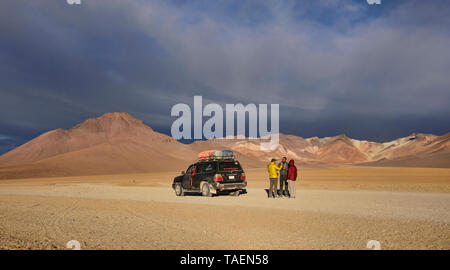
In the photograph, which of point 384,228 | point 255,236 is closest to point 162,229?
point 255,236

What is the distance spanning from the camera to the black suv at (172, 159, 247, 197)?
2031 cm

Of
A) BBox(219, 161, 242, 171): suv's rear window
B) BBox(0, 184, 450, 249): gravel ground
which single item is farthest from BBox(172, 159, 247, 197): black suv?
BBox(0, 184, 450, 249): gravel ground

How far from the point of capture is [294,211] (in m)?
13.9

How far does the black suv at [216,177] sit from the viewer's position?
20.3 meters

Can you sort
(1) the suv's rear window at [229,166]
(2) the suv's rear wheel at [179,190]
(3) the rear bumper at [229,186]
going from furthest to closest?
(2) the suv's rear wheel at [179,190]
(1) the suv's rear window at [229,166]
(3) the rear bumper at [229,186]

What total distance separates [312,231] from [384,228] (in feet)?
6.84

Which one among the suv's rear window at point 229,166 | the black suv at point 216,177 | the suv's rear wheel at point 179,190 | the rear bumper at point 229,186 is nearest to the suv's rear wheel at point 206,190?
the black suv at point 216,177

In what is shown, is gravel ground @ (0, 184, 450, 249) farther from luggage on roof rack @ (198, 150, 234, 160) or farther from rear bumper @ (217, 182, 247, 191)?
luggage on roof rack @ (198, 150, 234, 160)

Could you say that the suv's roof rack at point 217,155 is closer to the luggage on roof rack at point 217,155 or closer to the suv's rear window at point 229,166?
the luggage on roof rack at point 217,155

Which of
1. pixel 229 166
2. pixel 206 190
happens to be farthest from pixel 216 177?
pixel 206 190

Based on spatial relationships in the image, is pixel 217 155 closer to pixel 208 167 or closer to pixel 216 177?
pixel 208 167

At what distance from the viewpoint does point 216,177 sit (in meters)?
20.2
